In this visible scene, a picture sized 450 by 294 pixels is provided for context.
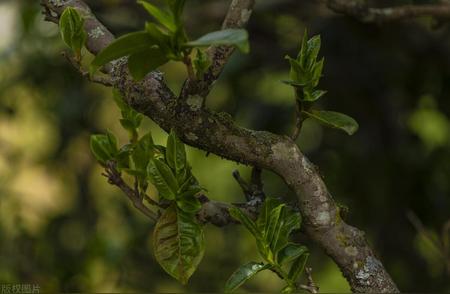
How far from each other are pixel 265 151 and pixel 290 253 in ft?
0.41

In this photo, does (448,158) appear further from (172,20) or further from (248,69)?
(172,20)

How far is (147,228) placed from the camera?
225 centimetres

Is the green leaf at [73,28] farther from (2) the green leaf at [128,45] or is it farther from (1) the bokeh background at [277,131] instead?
(1) the bokeh background at [277,131]

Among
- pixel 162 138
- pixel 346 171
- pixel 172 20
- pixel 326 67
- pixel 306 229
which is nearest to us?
pixel 172 20

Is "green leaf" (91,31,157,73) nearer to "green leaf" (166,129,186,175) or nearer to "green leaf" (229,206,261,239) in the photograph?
"green leaf" (166,129,186,175)

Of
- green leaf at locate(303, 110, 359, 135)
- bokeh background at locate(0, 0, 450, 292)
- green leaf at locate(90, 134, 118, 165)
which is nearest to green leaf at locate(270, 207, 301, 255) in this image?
green leaf at locate(303, 110, 359, 135)

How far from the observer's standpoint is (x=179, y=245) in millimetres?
893

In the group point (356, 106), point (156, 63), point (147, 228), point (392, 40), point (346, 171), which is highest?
point (156, 63)

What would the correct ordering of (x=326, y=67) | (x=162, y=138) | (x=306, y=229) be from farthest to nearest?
1. (x=162, y=138)
2. (x=326, y=67)
3. (x=306, y=229)

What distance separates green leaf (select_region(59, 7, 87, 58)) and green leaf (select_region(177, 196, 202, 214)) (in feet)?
0.67

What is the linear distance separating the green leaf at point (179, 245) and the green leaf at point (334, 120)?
18 centimetres

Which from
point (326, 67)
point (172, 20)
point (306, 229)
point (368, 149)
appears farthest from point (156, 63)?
point (368, 149)

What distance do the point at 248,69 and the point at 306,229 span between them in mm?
1269

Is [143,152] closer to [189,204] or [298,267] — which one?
[189,204]
